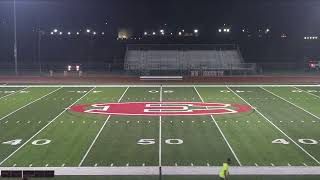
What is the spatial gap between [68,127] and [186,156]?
23.3 feet

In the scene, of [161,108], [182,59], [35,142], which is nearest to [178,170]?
[35,142]

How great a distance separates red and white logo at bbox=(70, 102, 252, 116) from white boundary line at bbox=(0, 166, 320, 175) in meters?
10.1

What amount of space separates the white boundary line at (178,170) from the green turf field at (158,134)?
456 mm

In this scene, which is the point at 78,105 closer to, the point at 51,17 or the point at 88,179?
the point at 88,179

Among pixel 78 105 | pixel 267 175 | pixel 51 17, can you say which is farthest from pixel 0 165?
pixel 51 17

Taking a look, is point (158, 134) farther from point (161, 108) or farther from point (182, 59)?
point (182, 59)

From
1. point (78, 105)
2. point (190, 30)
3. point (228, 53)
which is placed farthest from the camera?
point (190, 30)

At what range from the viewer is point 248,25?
63125 millimetres

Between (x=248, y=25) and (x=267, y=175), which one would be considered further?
(x=248, y=25)

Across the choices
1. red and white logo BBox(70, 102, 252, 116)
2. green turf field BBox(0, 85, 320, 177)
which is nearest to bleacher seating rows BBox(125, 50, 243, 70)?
green turf field BBox(0, 85, 320, 177)

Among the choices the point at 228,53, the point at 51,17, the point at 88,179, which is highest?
the point at 51,17

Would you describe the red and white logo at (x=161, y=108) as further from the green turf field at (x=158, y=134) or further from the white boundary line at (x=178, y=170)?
the white boundary line at (x=178, y=170)

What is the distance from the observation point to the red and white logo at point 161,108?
87.9ft

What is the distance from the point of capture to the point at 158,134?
70.9ft
